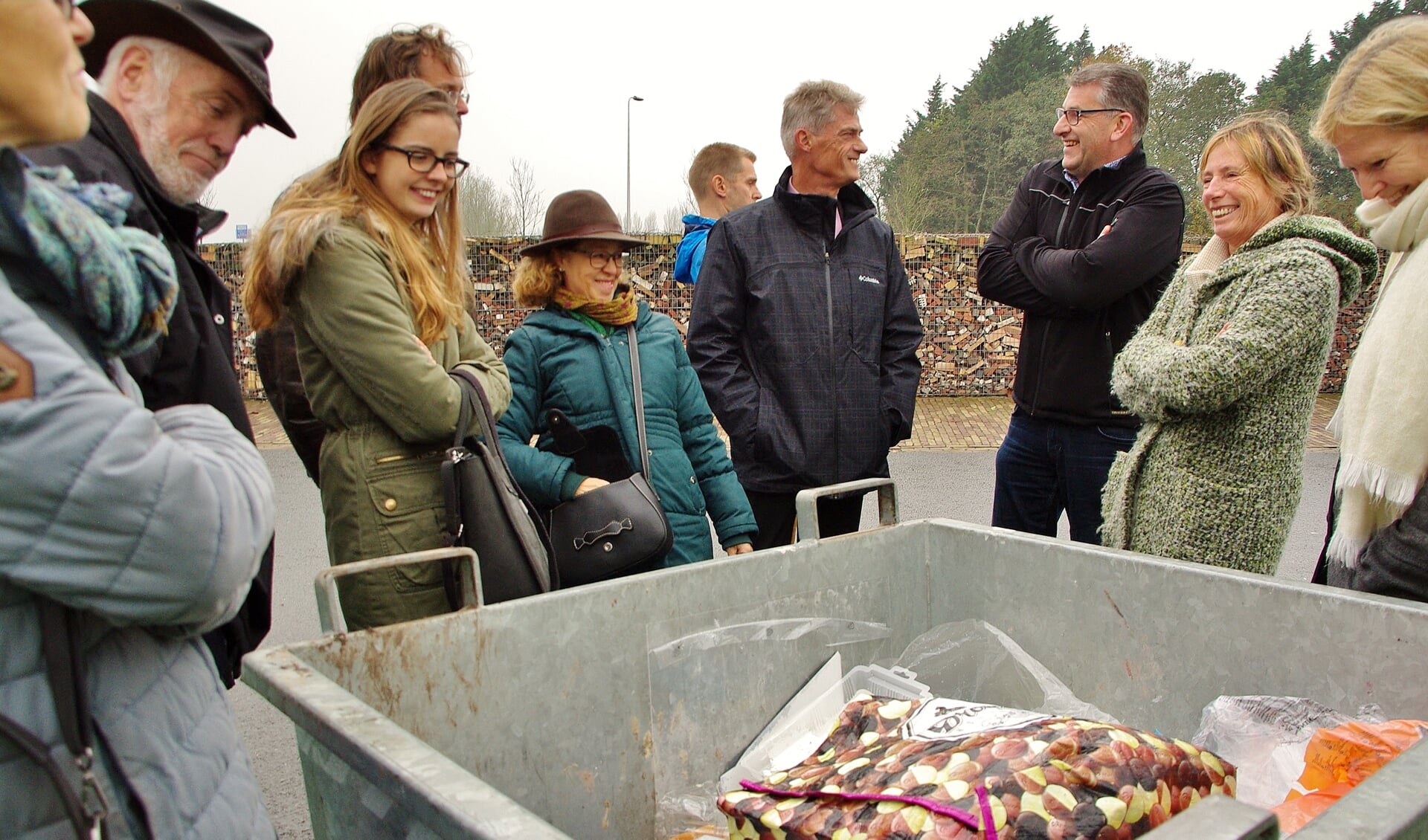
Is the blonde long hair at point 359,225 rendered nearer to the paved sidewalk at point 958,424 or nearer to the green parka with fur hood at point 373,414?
the green parka with fur hood at point 373,414

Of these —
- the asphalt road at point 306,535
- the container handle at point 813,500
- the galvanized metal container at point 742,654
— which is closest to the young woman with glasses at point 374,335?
the galvanized metal container at point 742,654

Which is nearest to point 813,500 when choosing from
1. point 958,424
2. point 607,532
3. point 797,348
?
point 607,532

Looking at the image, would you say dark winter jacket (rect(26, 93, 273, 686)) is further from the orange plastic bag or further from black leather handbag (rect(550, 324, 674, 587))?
the orange plastic bag

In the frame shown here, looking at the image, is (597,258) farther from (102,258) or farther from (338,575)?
(102,258)

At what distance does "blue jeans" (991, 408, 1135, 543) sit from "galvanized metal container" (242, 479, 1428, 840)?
1.19 m

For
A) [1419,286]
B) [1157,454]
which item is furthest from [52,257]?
[1157,454]

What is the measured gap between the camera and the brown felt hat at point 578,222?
297 cm

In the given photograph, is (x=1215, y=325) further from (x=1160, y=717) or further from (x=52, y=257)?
(x=52, y=257)

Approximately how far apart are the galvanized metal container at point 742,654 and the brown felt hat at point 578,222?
1216mm

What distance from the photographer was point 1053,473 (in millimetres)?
3453

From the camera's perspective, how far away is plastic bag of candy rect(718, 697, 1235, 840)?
135cm

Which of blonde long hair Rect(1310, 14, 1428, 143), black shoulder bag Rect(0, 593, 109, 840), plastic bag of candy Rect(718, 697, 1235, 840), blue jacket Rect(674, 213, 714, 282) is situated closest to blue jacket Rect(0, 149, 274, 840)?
black shoulder bag Rect(0, 593, 109, 840)

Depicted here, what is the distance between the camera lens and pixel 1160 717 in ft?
6.42

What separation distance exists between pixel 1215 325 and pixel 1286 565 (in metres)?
3.99
